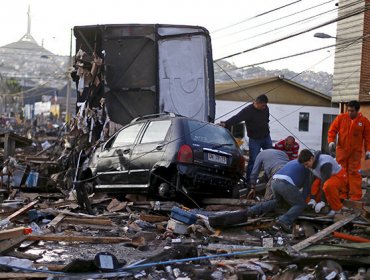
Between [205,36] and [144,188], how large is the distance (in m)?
4.79

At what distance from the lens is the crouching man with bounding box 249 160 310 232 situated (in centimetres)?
874

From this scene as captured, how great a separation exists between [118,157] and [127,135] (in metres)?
0.52

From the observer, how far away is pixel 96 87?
1561 cm

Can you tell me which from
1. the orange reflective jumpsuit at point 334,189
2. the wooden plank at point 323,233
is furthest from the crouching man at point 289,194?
the wooden plank at point 323,233

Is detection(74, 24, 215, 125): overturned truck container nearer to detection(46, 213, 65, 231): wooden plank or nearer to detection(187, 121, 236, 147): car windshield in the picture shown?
detection(187, 121, 236, 147): car windshield

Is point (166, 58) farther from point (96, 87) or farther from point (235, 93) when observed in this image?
point (235, 93)

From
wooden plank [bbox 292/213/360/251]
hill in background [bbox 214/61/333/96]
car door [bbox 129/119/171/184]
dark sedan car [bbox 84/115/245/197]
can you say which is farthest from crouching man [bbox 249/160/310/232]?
hill in background [bbox 214/61/333/96]

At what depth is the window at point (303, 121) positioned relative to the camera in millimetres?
37094

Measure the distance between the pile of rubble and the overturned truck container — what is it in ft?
11.8

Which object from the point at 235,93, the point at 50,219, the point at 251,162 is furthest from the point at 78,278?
→ the point at 235,93

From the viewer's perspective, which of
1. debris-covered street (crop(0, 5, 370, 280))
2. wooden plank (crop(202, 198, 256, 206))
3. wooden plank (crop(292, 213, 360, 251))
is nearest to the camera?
debris-covered street (crop(0, 5, 370, 280))

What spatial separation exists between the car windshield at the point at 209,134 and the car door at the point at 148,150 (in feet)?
1.54

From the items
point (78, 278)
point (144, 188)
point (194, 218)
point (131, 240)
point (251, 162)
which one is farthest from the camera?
point (251, 162)

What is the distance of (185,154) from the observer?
10133 mm
